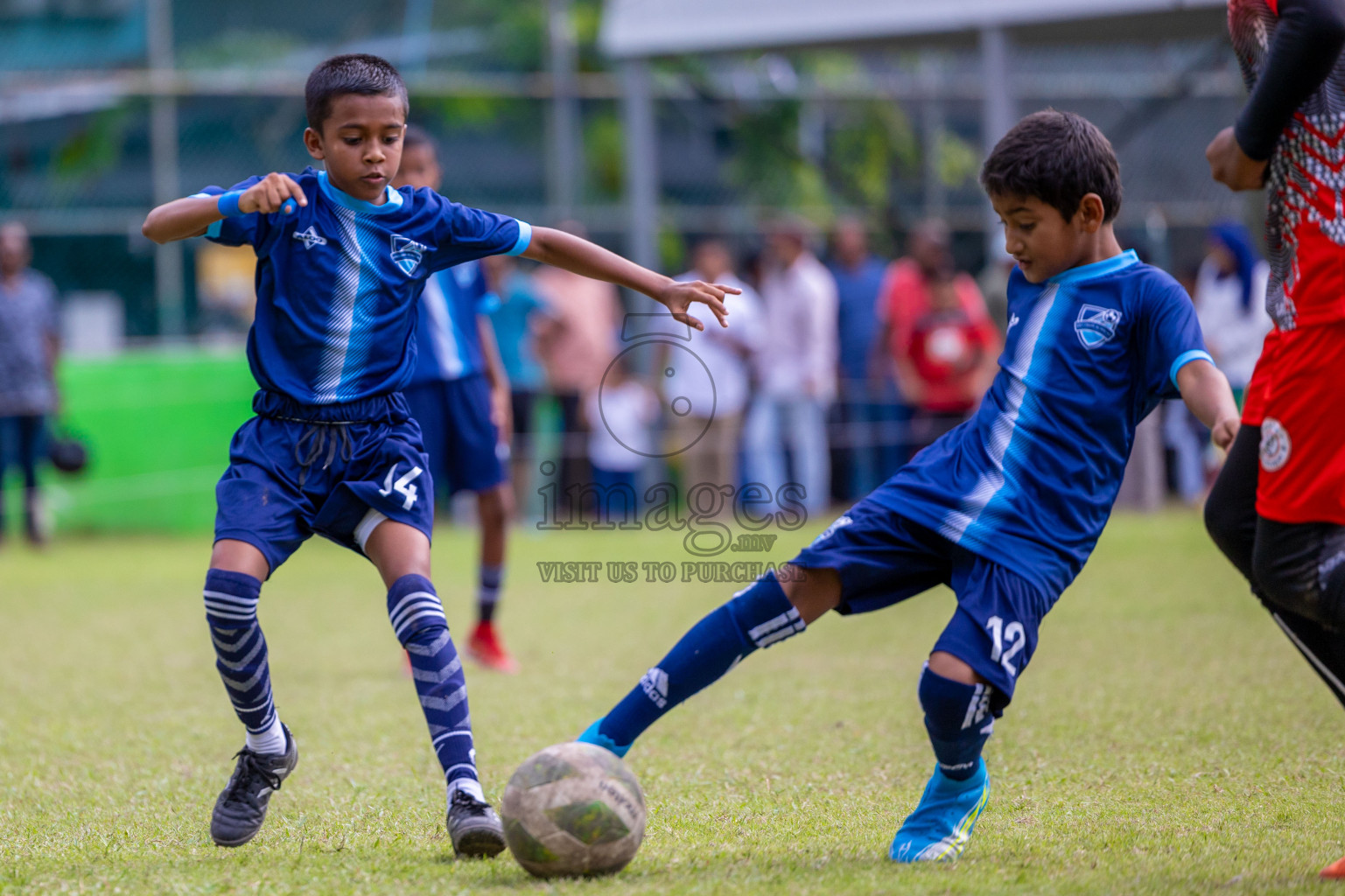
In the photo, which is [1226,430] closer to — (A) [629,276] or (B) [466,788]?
(A) [629,276]

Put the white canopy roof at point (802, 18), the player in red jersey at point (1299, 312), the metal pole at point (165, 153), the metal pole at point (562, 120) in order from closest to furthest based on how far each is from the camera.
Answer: the player in red jersey at point (1299, 312) < the white canopy roof at point (802, 18) < the metal pole at point (165, 153) < the metal pole at point (562, 120)

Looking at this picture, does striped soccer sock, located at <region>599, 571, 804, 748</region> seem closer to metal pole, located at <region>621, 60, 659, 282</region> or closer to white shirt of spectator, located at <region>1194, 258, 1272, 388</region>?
white shirt of spectator, located at <region>1194, 258, 1272, 388</region>

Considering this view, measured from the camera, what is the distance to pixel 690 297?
3.92 m

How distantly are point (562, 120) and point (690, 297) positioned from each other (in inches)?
487

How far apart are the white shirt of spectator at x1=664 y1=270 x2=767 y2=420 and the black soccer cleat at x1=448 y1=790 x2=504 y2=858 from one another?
9.60m

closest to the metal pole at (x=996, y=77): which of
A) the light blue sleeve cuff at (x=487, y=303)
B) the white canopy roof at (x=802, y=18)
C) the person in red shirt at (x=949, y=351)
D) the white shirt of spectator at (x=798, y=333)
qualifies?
the white canopy roof at (x=802, y=18)

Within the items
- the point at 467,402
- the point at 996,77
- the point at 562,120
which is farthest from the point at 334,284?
the point at 562,120

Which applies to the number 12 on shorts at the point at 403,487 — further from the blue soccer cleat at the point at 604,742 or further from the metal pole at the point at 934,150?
the metal pole at the point at 934,150

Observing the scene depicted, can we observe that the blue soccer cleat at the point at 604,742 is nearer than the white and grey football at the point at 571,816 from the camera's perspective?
No

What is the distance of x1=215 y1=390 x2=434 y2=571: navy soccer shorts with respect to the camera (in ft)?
12.5

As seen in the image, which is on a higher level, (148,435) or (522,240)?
(522,240)

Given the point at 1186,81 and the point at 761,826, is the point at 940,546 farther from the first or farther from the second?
the point at 1186,81

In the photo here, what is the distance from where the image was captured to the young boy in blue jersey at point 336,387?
3.75m

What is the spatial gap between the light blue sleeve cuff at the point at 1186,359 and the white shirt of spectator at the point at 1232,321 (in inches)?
329
